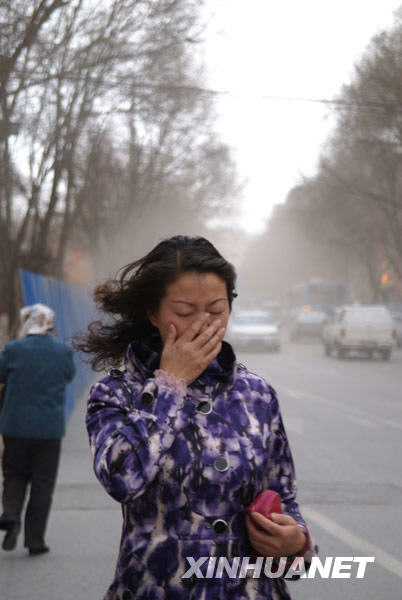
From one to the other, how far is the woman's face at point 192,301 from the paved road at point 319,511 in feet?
10.5

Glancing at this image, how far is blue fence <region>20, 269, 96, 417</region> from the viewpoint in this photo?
11781 millimetres

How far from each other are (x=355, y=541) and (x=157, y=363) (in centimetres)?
437

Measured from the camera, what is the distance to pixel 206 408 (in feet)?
7.53

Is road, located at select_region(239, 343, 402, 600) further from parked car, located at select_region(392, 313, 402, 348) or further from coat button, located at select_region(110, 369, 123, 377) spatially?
parked car, located at select_region(392, 313, 402, 348)

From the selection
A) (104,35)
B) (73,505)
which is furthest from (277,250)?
(73,505)

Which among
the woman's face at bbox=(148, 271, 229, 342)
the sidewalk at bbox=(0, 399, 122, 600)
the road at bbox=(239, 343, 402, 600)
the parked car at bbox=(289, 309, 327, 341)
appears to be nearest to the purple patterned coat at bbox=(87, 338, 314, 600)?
the woman's face at bbox=(148, 271, 229, 342)

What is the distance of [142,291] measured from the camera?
2529 mm

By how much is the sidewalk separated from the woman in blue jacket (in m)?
0.24

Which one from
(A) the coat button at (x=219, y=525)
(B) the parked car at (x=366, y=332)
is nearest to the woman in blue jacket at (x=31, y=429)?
(A) the coat button at (x=219, y=525)

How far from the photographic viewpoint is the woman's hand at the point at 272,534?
2.22 m

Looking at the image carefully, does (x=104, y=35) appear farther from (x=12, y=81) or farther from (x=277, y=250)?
(x=277, y=250)

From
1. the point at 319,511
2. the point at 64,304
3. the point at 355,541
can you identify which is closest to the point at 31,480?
the point at 355,541

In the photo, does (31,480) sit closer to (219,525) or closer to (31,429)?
(31,429)

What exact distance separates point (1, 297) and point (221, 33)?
223 inches
